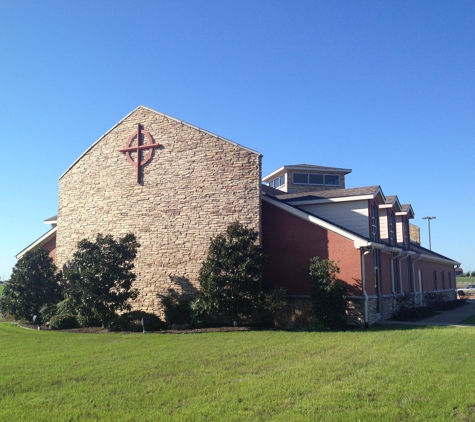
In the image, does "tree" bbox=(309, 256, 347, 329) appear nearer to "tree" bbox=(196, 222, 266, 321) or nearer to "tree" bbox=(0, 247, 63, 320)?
"tree" bbox=(196, 222, 266, 321)

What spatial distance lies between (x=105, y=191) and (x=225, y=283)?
9073 millimetres

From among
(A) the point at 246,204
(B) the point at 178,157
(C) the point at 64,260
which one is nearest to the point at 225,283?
(A) the point at 246,204

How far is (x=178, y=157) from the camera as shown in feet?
70.8

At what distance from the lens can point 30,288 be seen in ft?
73.1

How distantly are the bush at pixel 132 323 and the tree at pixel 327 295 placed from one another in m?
6.42

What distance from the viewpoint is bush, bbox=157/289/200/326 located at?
61.1 ft

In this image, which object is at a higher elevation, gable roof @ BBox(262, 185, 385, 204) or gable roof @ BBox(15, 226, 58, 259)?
gable roof @ BBox(262, 185, 385, 204)

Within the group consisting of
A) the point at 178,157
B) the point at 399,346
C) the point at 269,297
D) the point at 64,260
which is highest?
the point at 178,157

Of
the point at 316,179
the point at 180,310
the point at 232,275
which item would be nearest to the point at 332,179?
the point at 316,179

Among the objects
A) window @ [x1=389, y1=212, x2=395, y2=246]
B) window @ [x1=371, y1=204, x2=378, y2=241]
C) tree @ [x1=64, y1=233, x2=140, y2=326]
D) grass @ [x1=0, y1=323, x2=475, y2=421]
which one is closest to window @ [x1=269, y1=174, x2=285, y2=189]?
window @ [x1=389, y1=212, x2=395, y2=246]

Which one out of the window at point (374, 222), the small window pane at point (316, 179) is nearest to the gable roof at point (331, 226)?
the window at point (374, 222)

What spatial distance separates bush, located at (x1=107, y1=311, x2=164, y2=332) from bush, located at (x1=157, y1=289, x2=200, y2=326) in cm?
49

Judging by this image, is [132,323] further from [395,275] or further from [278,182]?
[278,182]

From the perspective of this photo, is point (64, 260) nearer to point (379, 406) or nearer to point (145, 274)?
point (145, 274)
